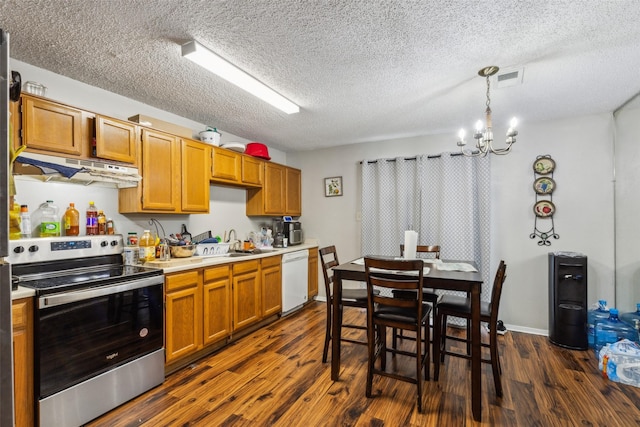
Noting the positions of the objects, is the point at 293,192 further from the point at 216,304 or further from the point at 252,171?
the point at 216,304

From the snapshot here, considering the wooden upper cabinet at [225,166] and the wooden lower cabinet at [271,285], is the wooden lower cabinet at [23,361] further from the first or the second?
the wooden lower cabinet at [271,285]

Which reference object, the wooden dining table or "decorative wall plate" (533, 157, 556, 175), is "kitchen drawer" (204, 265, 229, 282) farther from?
"decorative wall plate" (533, 157, 556, 175)

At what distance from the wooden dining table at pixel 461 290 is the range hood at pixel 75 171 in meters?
1.84

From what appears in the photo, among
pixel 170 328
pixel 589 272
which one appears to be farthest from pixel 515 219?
pixel 170 328

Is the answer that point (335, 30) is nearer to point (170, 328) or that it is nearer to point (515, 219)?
point (170, 328)

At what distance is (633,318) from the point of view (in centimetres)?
269

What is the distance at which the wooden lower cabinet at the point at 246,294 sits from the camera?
307 centimetres

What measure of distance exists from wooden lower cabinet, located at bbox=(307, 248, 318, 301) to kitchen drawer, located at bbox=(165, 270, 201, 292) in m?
2.07

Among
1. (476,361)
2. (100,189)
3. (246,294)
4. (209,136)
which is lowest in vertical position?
(476,361)

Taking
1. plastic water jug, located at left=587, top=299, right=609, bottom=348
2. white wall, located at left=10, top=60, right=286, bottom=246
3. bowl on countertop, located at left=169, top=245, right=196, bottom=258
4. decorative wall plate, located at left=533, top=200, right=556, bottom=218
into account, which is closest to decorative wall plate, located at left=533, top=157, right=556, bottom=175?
decorative wall plate, located at left=533, top=200, right=556, bottom=218

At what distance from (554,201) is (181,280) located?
3.92 metres

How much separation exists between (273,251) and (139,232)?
148 cm

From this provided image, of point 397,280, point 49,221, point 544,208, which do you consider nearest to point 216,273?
point 49,221

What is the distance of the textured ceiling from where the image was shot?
1.58m
